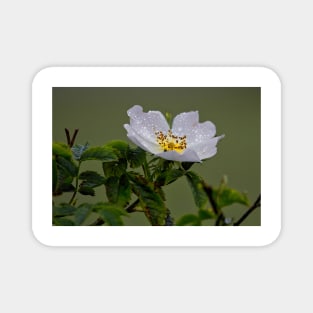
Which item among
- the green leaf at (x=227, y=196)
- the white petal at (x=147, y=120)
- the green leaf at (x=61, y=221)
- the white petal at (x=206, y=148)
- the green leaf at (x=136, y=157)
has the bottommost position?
the green leaf at (x=61, y=221)

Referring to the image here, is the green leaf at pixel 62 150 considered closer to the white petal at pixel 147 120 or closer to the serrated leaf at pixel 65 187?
the serrated leaf at pixel 65 187

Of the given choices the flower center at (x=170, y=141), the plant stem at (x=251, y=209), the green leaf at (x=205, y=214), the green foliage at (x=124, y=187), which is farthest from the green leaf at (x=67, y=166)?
the plant stem at (x=251, y=209)

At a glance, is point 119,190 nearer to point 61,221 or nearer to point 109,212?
point 109,212
